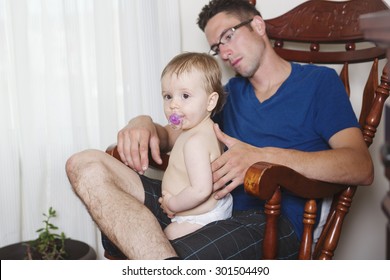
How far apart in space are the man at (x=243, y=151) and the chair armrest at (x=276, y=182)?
4cm

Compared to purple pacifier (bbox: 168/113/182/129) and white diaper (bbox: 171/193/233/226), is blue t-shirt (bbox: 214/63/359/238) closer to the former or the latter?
white diaper (bbox: 171/193/233/226)

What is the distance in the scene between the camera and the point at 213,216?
134cm

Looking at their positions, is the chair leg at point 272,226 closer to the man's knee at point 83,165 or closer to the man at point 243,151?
the man at point 243,151

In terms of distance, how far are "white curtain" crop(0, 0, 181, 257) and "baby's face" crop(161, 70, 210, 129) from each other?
1.88 ft

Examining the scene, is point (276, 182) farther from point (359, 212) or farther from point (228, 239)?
point (359, 212)

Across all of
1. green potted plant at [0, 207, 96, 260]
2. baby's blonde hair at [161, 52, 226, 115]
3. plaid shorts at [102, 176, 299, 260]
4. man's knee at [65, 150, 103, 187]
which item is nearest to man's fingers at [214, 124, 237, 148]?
baby's blonde hair at [161, 52, 226, 115]

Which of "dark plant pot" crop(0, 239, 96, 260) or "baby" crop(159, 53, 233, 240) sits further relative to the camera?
"dark plant pot" crop(0, 239, 96, 260)

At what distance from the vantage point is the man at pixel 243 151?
123 centimetres

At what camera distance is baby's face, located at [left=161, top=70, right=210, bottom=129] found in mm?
1299

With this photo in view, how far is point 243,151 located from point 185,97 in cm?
21

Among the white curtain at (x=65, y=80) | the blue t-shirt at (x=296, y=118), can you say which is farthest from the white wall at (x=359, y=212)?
the blue t-shirt at (x=296, y=118)

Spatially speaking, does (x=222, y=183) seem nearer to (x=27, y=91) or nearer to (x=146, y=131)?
(x=146, y=131)

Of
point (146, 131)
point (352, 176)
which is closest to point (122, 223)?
point (146, 131)
